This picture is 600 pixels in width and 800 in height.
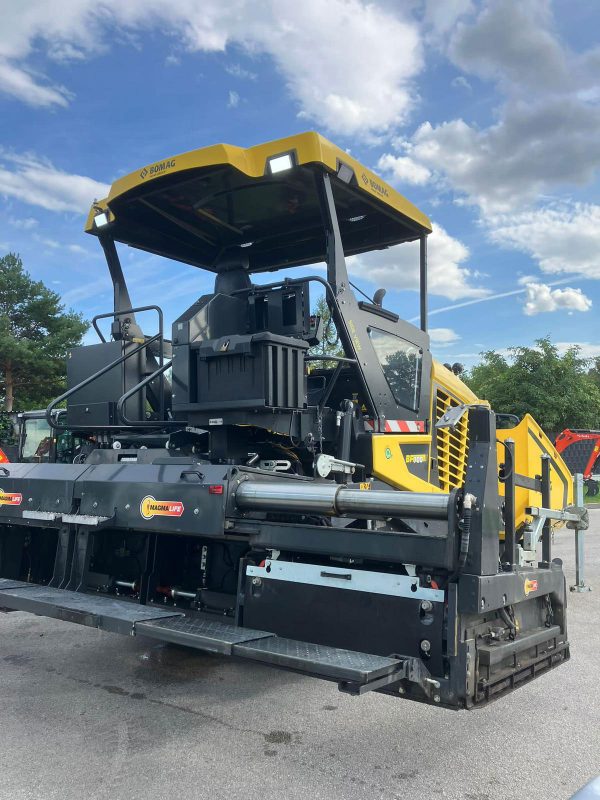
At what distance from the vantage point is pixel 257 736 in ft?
12.2

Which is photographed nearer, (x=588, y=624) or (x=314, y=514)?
(x=314, y=514)

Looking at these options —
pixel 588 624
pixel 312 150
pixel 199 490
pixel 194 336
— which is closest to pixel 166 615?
pixel 199 490

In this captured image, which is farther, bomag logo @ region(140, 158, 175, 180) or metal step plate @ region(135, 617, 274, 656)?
bomag logo @ region(140, 158, 175, 180)

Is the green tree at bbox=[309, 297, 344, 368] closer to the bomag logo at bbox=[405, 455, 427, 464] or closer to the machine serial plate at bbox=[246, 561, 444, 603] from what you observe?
the bomag logo at bbox=[405, 455, 427, 464]

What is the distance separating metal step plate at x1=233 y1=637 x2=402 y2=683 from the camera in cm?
273

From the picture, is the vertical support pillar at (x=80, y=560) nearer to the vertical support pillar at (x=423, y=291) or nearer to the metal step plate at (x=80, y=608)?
the metal step plate at (x=80, y=608)

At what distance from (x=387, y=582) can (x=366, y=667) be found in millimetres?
497

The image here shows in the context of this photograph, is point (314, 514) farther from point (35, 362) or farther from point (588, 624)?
point (35, 362)

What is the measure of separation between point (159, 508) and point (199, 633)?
2.59ft

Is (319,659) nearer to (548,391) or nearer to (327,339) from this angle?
(327,339)

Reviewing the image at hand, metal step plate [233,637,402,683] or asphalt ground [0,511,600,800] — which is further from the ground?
metal step plate [233,637,402,683]

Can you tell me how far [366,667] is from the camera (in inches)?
109

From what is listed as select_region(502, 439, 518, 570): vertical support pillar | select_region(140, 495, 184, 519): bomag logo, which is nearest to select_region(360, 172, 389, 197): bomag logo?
select_region(502, 439, 518, 570): vertical support pillar

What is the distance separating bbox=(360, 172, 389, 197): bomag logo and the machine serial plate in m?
2.66
